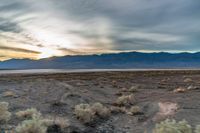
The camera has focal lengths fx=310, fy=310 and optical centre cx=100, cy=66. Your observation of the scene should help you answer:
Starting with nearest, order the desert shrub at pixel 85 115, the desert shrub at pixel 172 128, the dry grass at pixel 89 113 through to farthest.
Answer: the desert shrub at pixel 172 128 → the desert shrub at pixel 85 115 → the dry grass at pixel 89 113

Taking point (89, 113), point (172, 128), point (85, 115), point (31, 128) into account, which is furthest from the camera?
point (89, 113)

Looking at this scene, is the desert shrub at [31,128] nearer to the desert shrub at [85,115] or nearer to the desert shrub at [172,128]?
the desert shrub at [172,128]

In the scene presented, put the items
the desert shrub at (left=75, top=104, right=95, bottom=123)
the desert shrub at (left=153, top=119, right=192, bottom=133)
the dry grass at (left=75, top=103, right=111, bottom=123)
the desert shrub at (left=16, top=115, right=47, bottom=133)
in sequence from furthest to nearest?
the dry grass at (left=75, top=103, right=111, bottom=123), the desert shrub at (left=75, top=104, right=95, bottom=123), the desert shrub at (left=16, top=115, right=47, bottom=133), the desert shrub at (left=153, top=119, right=192, bottom=133)

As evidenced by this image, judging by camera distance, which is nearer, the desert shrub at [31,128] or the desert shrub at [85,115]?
the desert shrub at [31,128]

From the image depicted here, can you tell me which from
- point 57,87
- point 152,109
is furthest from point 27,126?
point 57,87

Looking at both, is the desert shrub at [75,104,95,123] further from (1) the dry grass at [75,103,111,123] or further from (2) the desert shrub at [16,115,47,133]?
(2) the desert shrub at [16,115,47,133]

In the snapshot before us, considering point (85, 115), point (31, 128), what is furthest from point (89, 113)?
point (31, 128)

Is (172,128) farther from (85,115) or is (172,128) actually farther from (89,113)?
(89,113)

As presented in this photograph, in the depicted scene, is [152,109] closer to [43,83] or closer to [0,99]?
[0,99]

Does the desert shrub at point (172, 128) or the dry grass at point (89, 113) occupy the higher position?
the desert shrub at point (172, 128)

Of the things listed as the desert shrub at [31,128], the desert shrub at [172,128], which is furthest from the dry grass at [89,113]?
the desert shrub at [172,128]

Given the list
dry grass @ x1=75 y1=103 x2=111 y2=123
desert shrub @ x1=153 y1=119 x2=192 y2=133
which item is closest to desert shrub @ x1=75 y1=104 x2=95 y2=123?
dry grass @ x1=75 y1=103 x2=111 y2=123

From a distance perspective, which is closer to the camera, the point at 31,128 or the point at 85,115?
the point at 31,128

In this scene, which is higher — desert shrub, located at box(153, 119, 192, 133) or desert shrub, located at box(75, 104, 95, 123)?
desert shrub, located at box(153, 119, 192, 133)
